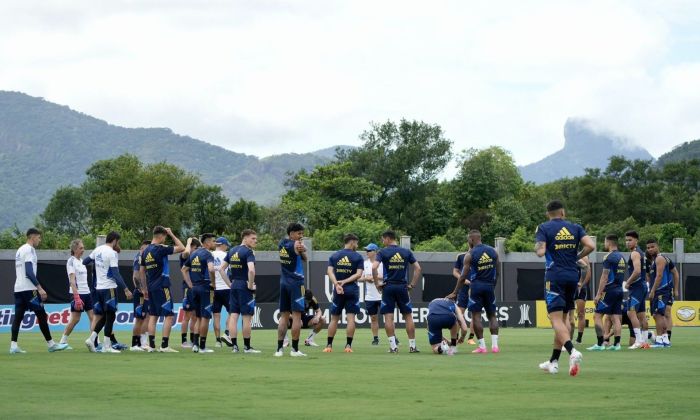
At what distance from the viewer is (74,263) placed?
19953 millimetres

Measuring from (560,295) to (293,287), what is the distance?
530 centimetres

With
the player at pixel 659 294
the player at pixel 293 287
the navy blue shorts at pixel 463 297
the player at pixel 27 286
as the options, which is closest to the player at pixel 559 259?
the player at pixel 293 287

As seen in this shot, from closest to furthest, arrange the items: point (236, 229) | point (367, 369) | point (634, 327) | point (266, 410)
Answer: point (266, 410), point (367, 369), point (634, 327), point (236, 229)

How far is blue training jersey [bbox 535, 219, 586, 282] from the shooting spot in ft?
46.6

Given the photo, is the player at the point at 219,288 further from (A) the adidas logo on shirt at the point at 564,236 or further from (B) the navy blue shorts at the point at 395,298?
(A) the adidas logo on shirt at the point at 564,236

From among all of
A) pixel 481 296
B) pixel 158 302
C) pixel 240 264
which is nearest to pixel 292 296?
pixel 240 264

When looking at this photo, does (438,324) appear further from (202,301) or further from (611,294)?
(202,301)

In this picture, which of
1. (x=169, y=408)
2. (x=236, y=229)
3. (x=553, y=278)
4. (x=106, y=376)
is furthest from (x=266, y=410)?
(x=236, y=229)

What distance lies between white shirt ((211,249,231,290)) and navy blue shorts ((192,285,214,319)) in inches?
13.9

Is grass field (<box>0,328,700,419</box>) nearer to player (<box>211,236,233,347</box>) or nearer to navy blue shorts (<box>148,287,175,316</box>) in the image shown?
navy blue shorts (<box>148,287,175,316</box>)

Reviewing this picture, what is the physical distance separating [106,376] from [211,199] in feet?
291

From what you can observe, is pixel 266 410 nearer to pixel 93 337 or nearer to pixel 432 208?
pixel 93 337

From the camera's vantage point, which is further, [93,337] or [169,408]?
[93,337]

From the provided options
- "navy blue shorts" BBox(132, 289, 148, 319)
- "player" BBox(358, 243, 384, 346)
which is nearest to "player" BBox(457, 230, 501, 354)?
"player" BBox(358, 243, 384, 346)
